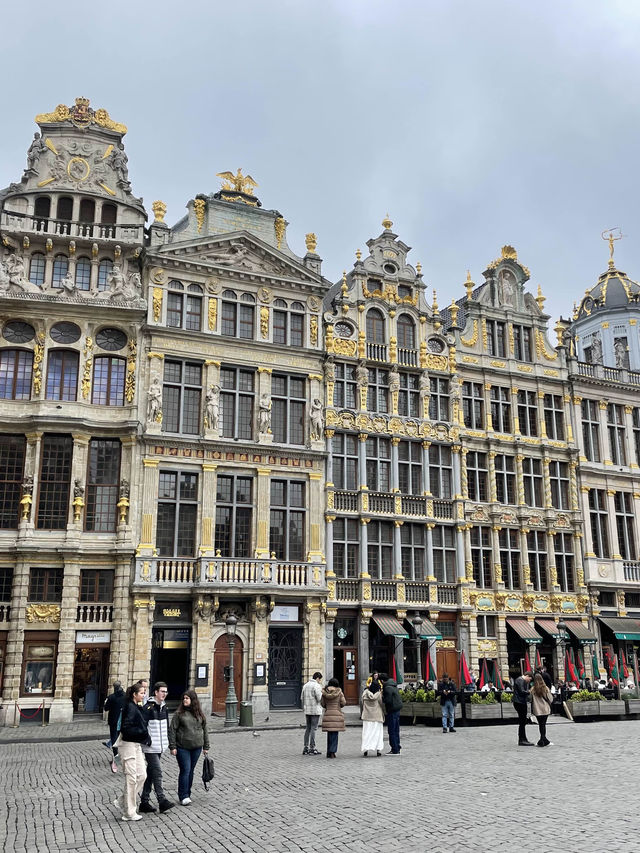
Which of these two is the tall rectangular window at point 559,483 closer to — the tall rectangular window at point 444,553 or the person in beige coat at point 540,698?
the tall rectangular window at point 444,553

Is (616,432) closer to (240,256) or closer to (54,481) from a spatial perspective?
(240,256)

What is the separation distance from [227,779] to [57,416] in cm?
1916

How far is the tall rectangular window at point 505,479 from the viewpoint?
40.9 m

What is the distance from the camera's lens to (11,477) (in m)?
31.5

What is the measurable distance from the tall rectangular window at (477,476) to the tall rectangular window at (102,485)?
16.8 metres

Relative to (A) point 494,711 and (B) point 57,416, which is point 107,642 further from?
(A) point 494,711

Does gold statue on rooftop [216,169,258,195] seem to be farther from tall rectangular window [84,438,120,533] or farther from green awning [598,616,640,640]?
green awning [598,616,640,640]

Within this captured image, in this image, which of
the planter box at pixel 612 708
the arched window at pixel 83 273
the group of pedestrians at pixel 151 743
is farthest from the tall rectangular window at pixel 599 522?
the group of pedestrians at pixel 151 743

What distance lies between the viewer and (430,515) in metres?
38.2

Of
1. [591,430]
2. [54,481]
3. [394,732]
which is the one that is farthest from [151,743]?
[591,430]

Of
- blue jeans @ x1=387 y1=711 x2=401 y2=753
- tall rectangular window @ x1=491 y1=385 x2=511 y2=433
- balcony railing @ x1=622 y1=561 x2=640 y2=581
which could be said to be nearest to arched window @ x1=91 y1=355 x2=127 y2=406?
tall rectangular window @ x1=491 y1=385 x2=511 y2=433

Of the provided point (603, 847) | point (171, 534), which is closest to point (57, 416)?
point (171, 534)

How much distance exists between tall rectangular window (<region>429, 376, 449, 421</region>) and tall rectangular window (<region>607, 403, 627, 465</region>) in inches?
421

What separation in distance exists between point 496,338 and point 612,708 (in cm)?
2088
